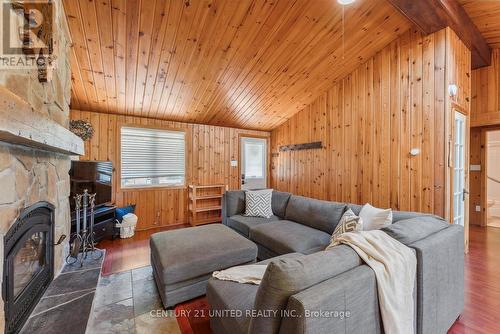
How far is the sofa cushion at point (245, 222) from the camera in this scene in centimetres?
305

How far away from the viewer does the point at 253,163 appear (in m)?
5.67

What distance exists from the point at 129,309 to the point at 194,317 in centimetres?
57

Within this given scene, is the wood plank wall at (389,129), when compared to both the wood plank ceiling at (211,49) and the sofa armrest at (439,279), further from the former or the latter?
the sofa armrest at (439,279)

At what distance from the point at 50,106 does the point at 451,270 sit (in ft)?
11.1

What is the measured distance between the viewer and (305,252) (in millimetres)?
2238

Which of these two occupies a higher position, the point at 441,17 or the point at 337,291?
the point at 441,17

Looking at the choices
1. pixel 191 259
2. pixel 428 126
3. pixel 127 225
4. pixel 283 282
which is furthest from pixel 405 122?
Result: pixel 127 225

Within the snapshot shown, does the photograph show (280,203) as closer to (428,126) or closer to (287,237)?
(287,237)

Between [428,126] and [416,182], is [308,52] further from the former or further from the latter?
[416,182]

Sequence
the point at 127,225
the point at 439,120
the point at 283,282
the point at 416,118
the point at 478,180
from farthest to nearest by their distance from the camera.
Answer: the point at 478,180 → the point at 127,225 → the point at 416,118 → the point at 439,120 → the point at 283,282

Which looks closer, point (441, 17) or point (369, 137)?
point (441, 17)

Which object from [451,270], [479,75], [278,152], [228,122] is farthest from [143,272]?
[479,75]

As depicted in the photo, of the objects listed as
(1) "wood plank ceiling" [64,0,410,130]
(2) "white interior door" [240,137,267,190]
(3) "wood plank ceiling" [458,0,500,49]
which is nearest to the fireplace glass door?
(1) "wood plank ceiling" [64,0,410,130]

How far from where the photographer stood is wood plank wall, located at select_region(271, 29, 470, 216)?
2793 mm
